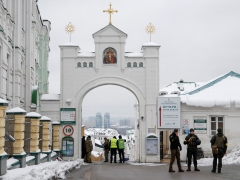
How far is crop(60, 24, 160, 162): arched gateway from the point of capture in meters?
30.3

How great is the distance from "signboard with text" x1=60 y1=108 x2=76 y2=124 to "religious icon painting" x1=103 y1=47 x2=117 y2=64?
13.1 ft

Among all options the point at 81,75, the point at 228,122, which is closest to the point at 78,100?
the point at 81,75

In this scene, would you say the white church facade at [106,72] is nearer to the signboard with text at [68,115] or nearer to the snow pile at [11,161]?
the signboard with text at [68,115]

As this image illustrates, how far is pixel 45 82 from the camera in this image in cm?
4019

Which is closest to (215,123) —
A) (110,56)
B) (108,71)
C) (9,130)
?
(108,71)

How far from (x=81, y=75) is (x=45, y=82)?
34.6ft

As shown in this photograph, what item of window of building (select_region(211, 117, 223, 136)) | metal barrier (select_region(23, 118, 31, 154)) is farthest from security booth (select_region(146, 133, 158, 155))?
metal barrier (select_region(23, 118, 31, 154))

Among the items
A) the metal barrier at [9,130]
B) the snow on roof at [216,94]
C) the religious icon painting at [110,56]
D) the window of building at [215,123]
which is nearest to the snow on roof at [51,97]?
the religious icon painting at [110,56]

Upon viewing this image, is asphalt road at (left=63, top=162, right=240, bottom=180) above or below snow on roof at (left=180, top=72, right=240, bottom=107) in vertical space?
below

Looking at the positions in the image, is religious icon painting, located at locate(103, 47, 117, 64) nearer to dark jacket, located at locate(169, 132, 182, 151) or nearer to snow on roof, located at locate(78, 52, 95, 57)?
snow on roof, located at locate(78, 52, 95, 57)

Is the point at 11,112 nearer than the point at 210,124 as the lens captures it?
Yes

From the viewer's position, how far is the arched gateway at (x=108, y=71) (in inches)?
1192

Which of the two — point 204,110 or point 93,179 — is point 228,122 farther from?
point 93,179

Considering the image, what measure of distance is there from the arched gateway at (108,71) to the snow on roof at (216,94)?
2.51 m
